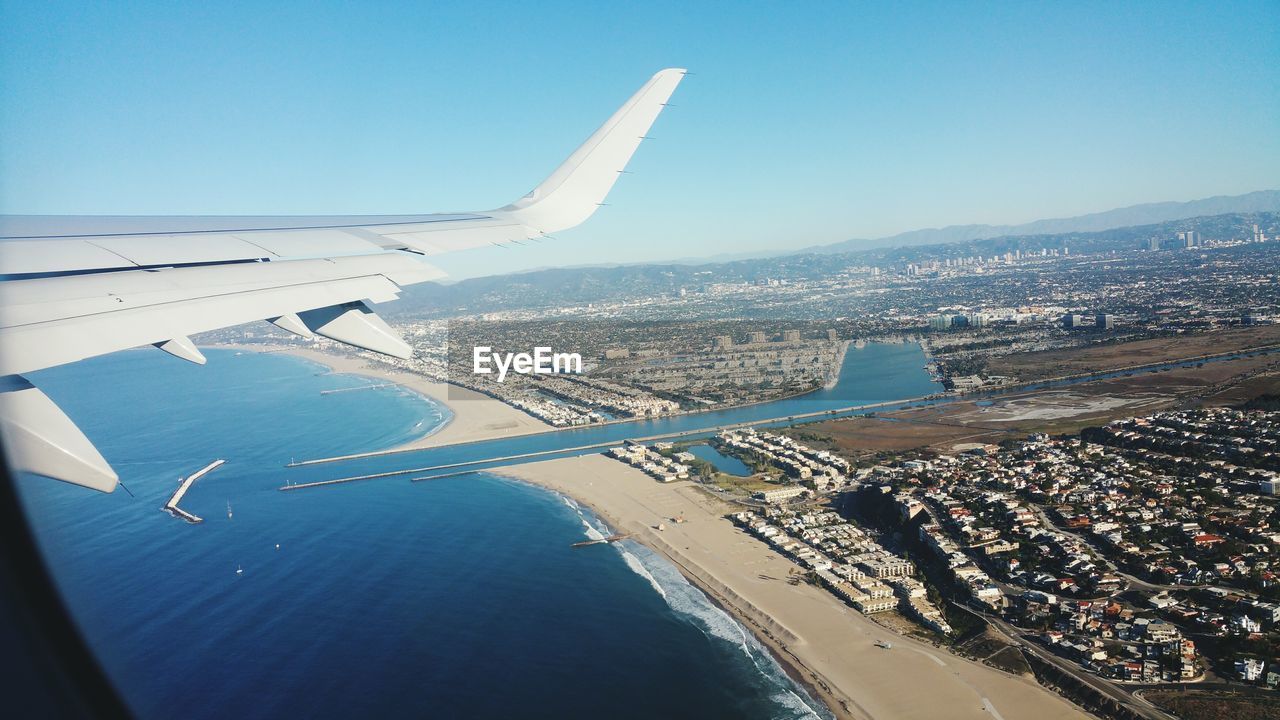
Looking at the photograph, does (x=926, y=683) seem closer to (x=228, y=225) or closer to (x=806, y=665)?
(x=806, y=665)

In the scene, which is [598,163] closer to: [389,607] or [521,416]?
[389,607]

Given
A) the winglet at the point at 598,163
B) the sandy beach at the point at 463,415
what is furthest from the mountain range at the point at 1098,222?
the winglet at the point at 598,163

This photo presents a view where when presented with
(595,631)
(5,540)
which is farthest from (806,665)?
(5,540)

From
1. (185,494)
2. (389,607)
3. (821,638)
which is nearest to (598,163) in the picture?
(821,638)

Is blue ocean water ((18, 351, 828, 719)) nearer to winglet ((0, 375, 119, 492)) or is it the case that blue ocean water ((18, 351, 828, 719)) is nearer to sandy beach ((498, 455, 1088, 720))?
winglet ((0, 375, 119, 492))

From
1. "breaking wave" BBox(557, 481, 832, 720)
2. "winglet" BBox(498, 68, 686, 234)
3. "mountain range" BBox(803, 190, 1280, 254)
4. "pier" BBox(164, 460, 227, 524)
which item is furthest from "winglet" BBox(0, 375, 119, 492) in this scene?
"mountain range" BBox(803, 190, 1280, 254)

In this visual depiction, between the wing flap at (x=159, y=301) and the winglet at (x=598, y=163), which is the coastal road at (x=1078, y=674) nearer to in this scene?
the winglet at (x=598, y=163)
